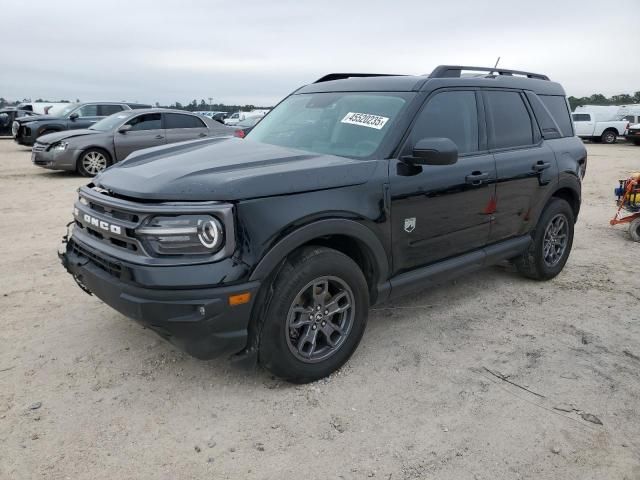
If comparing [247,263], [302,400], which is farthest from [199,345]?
[302,400]

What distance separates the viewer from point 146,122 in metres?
11.5

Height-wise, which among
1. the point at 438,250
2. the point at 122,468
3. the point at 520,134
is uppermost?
the point at 520,134

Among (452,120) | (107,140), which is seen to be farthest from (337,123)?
(107,140)

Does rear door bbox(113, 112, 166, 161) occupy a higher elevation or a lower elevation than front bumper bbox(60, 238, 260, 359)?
higher

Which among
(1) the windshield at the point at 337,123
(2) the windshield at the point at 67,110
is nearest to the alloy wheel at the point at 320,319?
(1) the windshield at the point at 337,123

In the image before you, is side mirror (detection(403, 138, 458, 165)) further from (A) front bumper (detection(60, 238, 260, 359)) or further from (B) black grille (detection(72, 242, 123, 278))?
(B) black grille (detection(72, 242, 123, 278))

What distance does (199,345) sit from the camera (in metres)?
2.70

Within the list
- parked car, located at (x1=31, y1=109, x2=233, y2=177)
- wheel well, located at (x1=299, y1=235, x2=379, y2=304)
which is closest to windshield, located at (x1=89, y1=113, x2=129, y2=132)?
parked car, located at (x1=31, y1=109, x2=233, y2=177)

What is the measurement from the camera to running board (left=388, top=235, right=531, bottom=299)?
11.7ft

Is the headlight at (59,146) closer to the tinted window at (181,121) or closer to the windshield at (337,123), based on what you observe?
the tinted window at (181,121)

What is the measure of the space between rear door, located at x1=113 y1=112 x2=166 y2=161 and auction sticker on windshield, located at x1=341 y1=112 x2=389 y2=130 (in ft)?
28.1

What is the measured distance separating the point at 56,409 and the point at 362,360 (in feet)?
6.05

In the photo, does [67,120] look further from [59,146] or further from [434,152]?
[434,152]

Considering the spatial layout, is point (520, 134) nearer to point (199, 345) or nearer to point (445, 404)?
point (445, 404)
